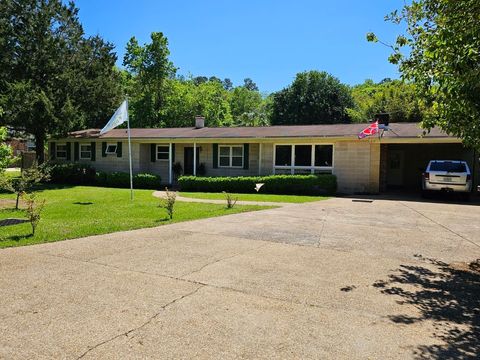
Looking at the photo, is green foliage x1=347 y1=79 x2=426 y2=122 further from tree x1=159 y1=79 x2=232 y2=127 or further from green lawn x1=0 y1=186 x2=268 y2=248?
green lawn x1=0 y1=186 x2=268 y2=248

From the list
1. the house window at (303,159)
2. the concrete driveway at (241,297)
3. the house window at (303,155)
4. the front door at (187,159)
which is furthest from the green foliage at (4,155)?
the house window at (303,155)

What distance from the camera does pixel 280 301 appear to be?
4.59 meters

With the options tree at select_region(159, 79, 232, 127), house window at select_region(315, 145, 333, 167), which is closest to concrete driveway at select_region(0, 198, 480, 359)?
house window at select_region(315, 145, 333, 167)

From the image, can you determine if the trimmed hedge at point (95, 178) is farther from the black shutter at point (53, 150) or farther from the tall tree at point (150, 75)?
the tall tree at point (150, 75)

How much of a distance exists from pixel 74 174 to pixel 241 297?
21.9m

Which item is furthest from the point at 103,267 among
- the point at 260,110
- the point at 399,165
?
the point at 260,110

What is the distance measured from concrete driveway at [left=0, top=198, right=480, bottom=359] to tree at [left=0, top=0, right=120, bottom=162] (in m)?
16.3

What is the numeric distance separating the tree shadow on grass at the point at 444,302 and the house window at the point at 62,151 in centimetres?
2522

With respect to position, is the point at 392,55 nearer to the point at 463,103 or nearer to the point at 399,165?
the point at 463,103

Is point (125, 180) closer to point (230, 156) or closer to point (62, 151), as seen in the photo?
point (230, 156)

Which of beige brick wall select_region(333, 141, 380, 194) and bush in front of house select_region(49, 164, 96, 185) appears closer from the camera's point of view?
beige brick wall select_region(333, 141, 380, 194)

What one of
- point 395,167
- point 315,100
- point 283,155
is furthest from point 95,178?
point 315,100

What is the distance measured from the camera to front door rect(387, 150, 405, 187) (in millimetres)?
23922

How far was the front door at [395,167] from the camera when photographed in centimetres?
2392
